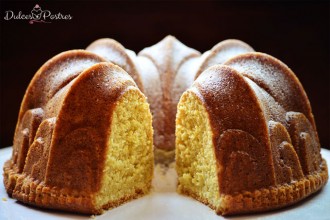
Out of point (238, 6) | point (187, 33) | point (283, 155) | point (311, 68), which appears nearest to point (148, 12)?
point (187, 33)

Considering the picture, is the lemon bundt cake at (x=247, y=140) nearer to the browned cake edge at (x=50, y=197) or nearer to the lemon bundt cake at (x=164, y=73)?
the lemon bundt cake at (x=164, y=73)

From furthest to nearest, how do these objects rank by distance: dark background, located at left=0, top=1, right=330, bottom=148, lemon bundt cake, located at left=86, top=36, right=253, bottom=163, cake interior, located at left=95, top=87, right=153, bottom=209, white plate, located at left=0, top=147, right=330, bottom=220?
dark background, located at left=0, top=1, right=330, bottom=148, lemon bundt cake, located at left=86, top=36, right=253, bottom=163, cake interior, located at left=95, top=87, right=153, bottom=209, white plate, located at left=0, top=147, right=330, bottom=220

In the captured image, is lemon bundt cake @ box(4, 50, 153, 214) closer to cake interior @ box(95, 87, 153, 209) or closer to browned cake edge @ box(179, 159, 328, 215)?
cake interior @ box(95, 87, 153, 209)

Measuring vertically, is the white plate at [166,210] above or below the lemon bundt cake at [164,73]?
below

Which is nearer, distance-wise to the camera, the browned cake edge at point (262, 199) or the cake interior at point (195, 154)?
the browned cake edge at point (262, 199)

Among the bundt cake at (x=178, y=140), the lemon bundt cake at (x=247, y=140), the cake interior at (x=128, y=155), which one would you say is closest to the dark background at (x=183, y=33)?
the bundt cake at (x=178, y=140)

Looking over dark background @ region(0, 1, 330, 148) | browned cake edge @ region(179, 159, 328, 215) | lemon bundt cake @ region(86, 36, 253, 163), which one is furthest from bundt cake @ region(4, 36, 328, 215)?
dark background @ region(0, 1, 330, 148)

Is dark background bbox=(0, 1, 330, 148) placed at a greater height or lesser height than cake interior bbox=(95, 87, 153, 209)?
greater

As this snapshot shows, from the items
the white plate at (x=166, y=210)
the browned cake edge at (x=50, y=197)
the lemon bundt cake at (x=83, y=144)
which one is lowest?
the white plate at (x=166, y=210)

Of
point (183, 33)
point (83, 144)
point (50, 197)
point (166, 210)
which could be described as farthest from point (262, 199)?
point (183, 33)
